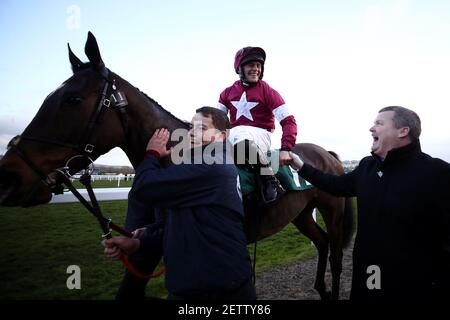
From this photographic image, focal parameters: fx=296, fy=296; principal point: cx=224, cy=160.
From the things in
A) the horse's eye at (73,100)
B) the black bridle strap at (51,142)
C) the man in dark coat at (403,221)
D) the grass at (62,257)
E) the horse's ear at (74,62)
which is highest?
the horse's ear at (74,62)

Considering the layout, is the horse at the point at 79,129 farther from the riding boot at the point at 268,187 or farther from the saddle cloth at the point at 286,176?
the saddle cloth at the point at 286,176

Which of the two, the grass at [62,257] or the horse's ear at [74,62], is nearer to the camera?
the horse's ear at [74,62]

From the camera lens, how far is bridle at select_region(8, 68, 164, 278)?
1.95 metres

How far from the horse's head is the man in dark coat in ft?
6.58

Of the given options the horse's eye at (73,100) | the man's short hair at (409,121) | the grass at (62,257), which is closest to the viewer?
the horse's eye at (73,100)

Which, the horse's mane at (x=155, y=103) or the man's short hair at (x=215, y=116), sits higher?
the horse's mane at (x=155, y=103)

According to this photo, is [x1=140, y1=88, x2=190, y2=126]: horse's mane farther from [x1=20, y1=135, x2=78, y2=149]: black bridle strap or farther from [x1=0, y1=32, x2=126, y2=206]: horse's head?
[x1=20, y1=135, x2=78, y2=149]: black bridle strap

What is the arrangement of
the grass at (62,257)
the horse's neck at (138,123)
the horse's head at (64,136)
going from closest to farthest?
the horse's head at (64,136) → the horse's neck at (138,123) → the grass at (62,257)

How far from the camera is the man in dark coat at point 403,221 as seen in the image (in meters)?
1.95

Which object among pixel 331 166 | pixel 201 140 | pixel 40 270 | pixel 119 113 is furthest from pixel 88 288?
pixel 331 166

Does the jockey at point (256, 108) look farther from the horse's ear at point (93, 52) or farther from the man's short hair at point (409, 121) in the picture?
the horse's ear at point (93, 52)

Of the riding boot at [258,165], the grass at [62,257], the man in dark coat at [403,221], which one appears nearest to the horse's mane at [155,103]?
the riding boot at [258,165]

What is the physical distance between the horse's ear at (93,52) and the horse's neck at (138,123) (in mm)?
224
